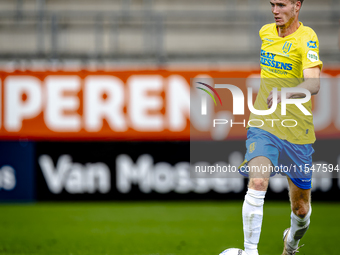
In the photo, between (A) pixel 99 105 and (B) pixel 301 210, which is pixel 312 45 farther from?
(A) pixel 99 105

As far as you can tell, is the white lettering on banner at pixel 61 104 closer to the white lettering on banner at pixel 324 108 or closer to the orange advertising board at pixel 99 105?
the orange advertising board at pixel 99 105

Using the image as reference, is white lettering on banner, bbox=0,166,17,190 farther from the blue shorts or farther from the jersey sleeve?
the jersey sleeve

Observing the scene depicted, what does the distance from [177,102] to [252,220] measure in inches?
216

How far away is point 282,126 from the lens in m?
3.99

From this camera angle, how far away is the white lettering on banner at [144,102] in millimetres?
8984

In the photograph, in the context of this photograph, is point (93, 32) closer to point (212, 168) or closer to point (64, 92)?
point (64, 92)

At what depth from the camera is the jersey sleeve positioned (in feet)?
12.1

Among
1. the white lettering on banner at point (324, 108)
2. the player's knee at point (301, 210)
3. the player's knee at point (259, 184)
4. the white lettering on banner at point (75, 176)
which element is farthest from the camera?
the white lettering on banner at point (75, 176)

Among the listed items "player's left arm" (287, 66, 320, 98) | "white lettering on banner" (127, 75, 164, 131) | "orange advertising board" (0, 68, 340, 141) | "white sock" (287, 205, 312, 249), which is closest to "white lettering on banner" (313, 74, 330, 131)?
"orange advertising board" (0, 68, 340, 141)

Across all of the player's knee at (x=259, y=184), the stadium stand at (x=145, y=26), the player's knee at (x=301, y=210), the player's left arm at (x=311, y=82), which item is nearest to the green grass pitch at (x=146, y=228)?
the player's knee at (x=301, y=210)

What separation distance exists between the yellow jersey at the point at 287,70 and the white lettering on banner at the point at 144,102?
4974 mm

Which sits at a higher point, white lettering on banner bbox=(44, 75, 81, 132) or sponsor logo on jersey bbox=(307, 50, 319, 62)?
sponsor logo on jersey bbox=(307, 50, 319, 62)

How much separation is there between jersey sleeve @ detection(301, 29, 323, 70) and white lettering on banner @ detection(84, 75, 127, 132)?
18.2 feet

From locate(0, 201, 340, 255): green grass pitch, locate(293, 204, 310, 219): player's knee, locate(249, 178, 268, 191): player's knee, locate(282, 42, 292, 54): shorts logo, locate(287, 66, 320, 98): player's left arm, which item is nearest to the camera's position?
locate(287, 66, 320, 98): player's left arm
